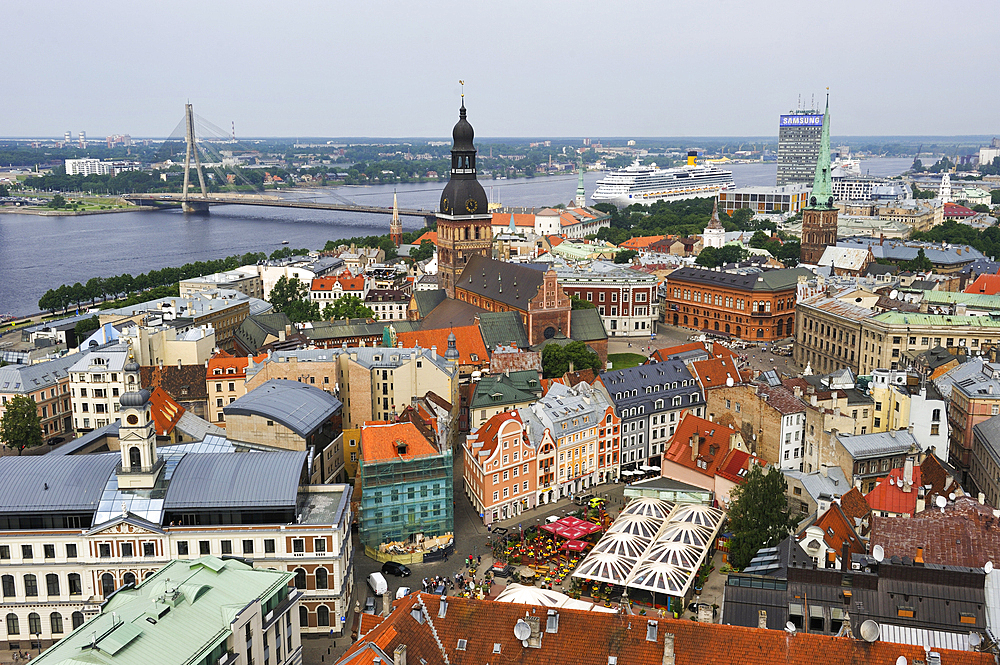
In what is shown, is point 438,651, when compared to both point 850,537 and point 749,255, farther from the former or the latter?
point 749,255

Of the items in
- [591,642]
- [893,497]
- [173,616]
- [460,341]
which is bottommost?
[893,497]

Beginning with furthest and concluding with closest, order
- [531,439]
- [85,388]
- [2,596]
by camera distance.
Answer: [85,388]
[531,439]
[2,596]

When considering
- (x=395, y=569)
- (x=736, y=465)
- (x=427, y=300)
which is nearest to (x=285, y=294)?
(x=427, y=300)

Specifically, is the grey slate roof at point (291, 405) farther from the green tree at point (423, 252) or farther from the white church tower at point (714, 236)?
the white church tower at point (714, 236)

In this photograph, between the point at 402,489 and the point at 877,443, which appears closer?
the point at 402,489

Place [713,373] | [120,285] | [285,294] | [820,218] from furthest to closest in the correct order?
[820,218], [120,285], [285,294], [713,373]

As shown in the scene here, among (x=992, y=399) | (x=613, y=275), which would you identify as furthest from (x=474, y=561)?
(x=613, y=275)

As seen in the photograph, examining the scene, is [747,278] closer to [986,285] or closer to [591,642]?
[986,285]
